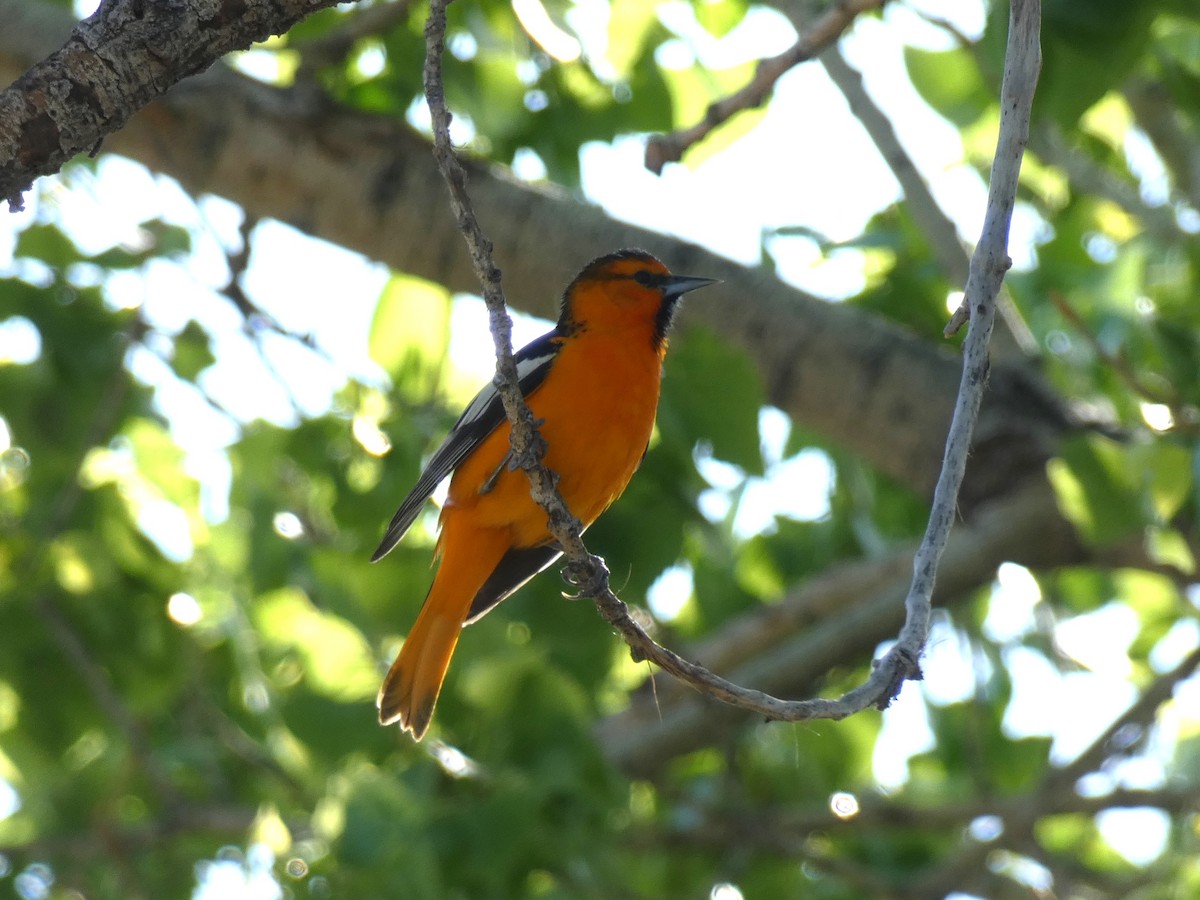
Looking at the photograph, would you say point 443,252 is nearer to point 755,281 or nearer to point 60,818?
point 755,281

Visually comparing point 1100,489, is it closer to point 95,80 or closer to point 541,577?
point 541,577

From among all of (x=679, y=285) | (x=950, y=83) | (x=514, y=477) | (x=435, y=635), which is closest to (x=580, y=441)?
(x=514, y=477)

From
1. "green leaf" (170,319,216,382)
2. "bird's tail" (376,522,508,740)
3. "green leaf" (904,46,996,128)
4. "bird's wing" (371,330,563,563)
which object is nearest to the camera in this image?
"bird's wing" (371,330,563,563)

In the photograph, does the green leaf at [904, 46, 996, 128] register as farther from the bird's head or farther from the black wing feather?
the black wing feather

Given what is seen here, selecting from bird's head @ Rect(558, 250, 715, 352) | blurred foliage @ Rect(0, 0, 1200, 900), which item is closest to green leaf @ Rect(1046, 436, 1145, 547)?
blurred foliage @ Rect(0, 0, 1200, 900)

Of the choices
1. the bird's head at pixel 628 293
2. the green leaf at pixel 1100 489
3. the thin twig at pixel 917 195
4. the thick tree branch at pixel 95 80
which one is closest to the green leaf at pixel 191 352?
the bird's head at pixel 628 293

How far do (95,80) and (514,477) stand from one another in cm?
234

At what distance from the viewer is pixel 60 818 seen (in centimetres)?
636

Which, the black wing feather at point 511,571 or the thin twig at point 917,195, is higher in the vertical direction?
the thin twig at point 917,195

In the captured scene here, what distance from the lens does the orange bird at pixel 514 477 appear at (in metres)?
4.27

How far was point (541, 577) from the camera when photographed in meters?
5.73

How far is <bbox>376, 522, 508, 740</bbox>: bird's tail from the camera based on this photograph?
4.43 m

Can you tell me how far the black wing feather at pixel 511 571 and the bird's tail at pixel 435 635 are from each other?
48 mm

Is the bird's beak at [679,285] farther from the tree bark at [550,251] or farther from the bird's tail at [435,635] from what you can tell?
the bird's tail at [435,635]
